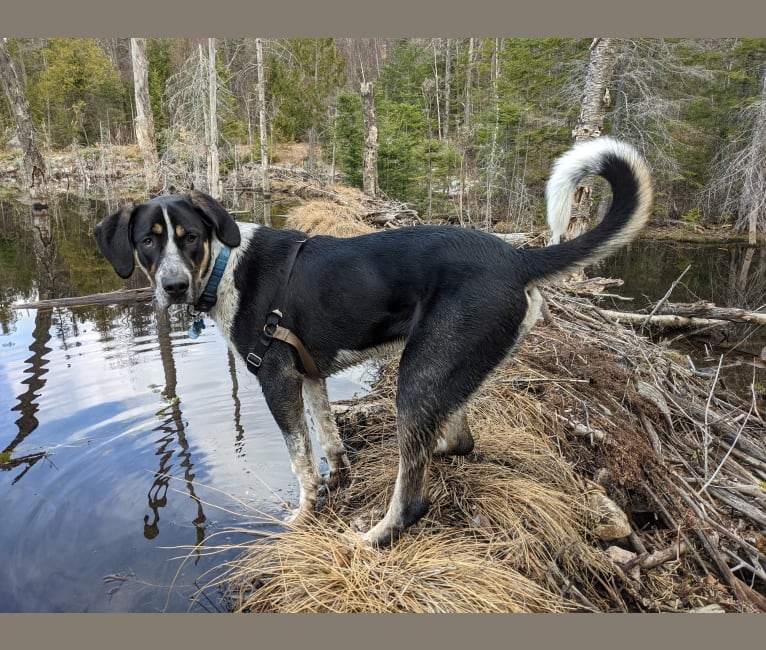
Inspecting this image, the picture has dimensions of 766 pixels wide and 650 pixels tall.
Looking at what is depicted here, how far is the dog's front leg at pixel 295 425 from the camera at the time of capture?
2.88 meters

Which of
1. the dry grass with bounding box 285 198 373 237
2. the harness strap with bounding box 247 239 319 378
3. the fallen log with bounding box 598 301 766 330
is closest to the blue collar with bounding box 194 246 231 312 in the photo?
the harness strap with bounding box 247 239 319 378

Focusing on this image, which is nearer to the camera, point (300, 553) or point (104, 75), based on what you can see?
point (300, 553)

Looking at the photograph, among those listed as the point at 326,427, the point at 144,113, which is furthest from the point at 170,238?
the point at 144,113

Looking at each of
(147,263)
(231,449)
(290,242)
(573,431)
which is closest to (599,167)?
(290,242)

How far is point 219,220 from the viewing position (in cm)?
276

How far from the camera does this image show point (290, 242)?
291 cm

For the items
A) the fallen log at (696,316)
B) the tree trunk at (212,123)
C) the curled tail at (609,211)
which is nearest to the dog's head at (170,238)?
the curled tail at (609,211)

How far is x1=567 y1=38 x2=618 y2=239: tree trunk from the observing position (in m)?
7.36

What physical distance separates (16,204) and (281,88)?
14050mm

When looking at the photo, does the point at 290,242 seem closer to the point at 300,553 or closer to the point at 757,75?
the point at 300,553

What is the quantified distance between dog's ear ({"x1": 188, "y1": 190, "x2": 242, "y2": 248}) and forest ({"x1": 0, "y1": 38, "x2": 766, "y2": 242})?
6974 mm

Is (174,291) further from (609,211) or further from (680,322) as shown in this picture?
(680,322)

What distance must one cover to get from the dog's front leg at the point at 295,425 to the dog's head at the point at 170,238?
0.71 meters

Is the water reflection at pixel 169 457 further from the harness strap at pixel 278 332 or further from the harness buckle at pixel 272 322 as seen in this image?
the harness buckle at pixel 272 322
